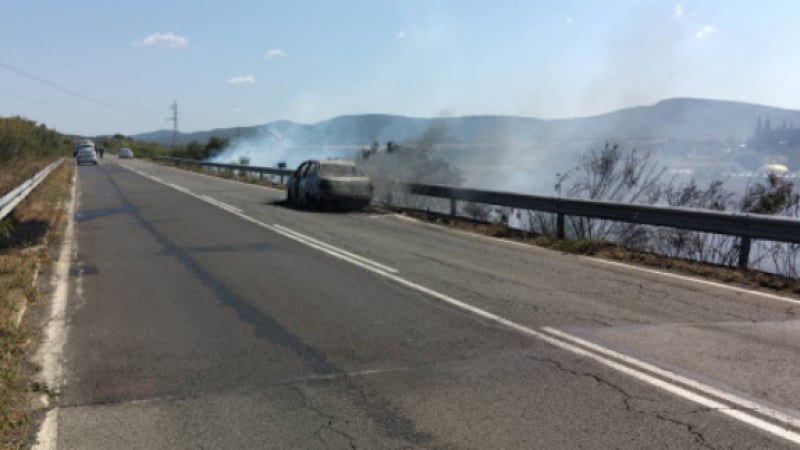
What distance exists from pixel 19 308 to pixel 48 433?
357 centimetres

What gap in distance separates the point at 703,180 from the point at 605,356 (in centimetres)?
975

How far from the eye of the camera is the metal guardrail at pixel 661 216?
961 centimetres

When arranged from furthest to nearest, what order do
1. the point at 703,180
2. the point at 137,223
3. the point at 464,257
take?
the point at 137,223
the point at 703,180
the point at 464,257

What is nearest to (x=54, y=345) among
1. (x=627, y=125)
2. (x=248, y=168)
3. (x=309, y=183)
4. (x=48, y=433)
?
(x=48, y=433)

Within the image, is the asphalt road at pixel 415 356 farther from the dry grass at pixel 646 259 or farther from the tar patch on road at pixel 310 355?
the dry grass at pixel 646 259

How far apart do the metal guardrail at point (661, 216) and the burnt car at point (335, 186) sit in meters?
3.24

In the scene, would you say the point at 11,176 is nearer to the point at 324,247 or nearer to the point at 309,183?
the point at 309,183

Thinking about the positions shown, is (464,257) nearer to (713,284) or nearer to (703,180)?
(713,284)

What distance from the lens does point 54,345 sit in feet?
20.0

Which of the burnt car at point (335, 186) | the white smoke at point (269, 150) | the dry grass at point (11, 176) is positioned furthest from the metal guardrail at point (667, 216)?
the white smoke at point (269, 150)

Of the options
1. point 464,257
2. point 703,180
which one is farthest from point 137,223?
point 703,180

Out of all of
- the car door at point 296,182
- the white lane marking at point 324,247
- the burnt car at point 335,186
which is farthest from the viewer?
the car door at point 296,182

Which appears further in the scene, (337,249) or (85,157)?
(85,157)

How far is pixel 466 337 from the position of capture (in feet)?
20.3
